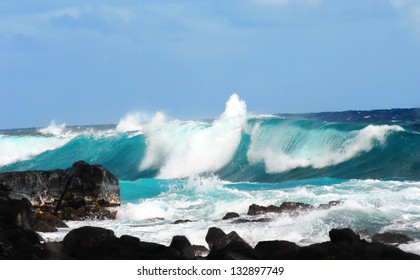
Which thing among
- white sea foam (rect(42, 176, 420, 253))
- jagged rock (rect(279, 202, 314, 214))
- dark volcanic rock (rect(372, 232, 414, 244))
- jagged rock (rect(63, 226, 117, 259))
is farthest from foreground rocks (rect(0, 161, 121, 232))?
jagged rock (rect(63, 226, 117, 259))

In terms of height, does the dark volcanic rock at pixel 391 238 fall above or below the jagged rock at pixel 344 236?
below

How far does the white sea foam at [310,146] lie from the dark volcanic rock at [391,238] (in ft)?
46.8

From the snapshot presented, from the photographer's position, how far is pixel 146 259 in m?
6.74

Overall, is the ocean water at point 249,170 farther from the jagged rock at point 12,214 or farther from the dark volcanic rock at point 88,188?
the jagged rock at point 12,214

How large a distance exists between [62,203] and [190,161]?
14.2m

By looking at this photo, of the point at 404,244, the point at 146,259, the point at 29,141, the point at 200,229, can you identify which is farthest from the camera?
the point at 29,141

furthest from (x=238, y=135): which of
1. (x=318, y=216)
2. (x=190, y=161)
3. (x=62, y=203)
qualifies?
(x=318, y=216)

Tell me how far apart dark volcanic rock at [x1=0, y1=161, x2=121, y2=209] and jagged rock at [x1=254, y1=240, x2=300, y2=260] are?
7.44m

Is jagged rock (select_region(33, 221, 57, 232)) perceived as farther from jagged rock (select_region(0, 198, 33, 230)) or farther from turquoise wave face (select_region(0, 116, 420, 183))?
turquoise wave face (select_region(0, 116, 420, 183))

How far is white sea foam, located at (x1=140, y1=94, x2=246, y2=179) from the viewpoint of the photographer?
27375mm

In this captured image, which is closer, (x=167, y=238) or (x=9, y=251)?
(x=9, y=251)

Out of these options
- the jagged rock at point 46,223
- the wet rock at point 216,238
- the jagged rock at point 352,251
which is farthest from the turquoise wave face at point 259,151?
the jagged rock at point 352,251

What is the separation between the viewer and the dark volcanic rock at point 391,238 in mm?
9133

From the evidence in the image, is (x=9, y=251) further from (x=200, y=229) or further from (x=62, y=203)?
(x=62, y=203)
